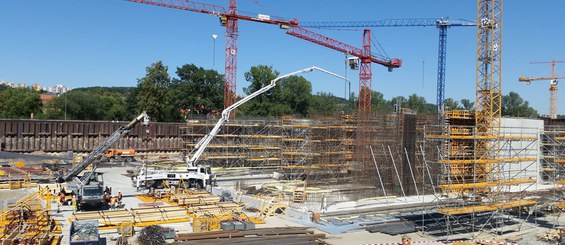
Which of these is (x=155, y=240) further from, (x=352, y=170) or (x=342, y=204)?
(x=352, y=170)

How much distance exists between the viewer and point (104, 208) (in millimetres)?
23641

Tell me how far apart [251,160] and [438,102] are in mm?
28503

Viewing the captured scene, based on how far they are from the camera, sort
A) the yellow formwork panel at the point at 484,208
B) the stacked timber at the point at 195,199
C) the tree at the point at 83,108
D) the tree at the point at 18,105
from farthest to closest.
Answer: the tree at the point at 18,105, the tree at the point at 83,108, the stacked timber at the point at 195,199, the yellow formwork panel at the point at 484,208

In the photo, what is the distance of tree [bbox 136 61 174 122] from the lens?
71000mm

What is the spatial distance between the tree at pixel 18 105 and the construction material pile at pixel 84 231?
2808 inches

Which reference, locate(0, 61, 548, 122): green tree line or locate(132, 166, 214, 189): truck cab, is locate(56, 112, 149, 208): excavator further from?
locate(0, 61, 548, 122): green tree line

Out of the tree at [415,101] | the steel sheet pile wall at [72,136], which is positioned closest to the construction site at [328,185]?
the steel sheet pile wall at [72,136]

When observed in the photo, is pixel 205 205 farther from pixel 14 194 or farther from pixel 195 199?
pixel 14 194

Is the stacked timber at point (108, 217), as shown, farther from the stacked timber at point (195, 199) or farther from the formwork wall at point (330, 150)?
the formwork wall at point (330, 150)

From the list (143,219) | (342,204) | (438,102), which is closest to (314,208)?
(342,204)

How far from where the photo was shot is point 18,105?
80.2m

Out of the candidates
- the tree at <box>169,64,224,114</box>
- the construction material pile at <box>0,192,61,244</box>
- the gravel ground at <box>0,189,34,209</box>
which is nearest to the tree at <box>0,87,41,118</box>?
the tree at <box>169,64,224,114</box>

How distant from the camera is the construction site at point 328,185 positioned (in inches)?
753

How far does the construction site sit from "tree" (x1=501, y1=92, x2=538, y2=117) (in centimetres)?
6741
